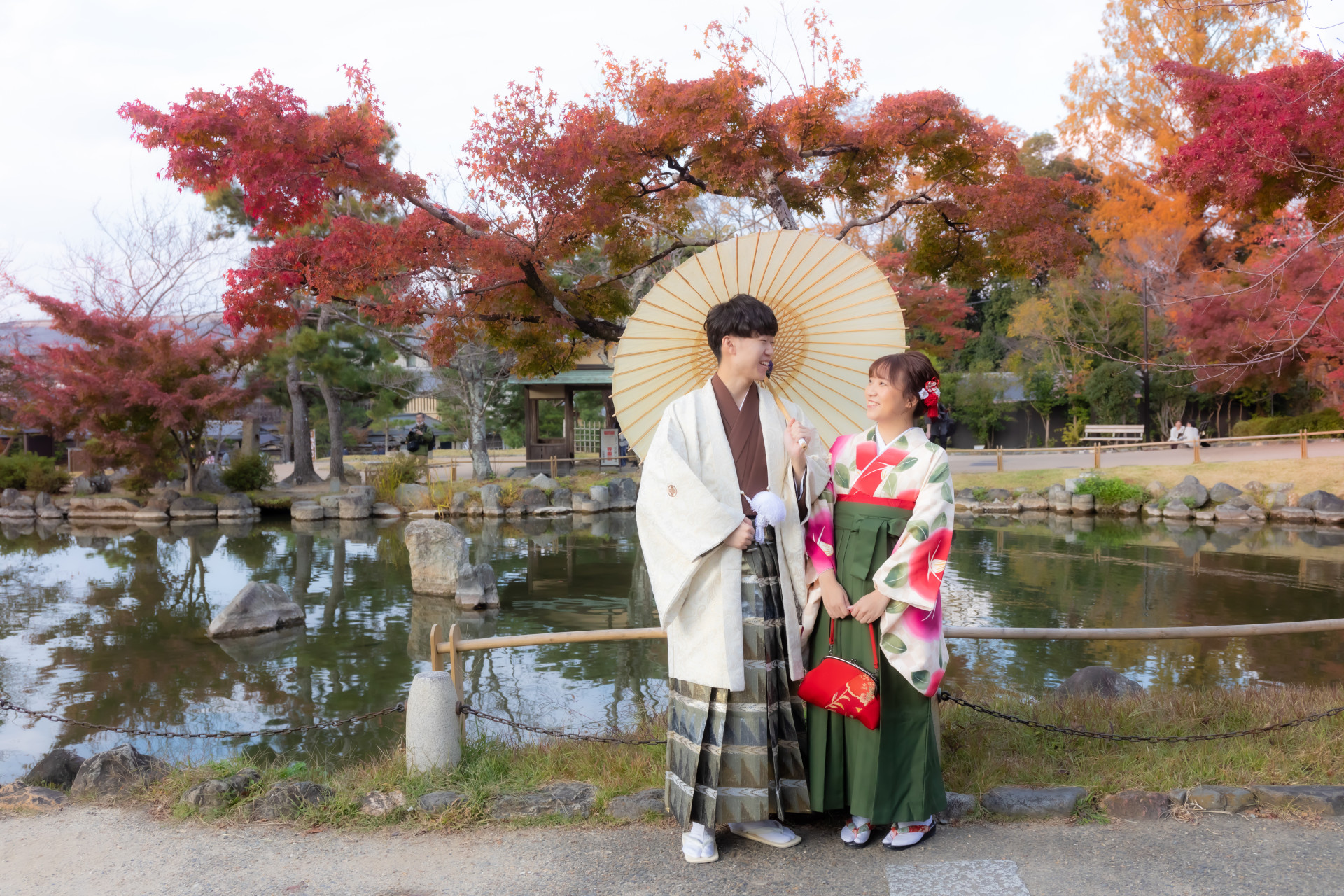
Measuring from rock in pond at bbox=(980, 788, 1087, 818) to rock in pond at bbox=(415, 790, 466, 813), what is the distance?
1.77 m

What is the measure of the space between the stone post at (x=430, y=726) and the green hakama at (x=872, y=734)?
140 centimetres

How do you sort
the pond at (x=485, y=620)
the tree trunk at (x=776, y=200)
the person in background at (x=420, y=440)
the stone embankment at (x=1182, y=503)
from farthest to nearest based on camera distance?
the person in background at (x=420, y=440) → the stone embankment at (x=1182, y=503) → the tree trunk at (x=776, y=200) → the pond at (x=485, y=620)

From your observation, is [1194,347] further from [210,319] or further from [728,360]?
[210,319]

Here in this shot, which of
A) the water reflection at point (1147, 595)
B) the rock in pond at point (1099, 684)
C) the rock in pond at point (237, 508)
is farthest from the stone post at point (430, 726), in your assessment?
Result: the rock in pond at point (237, 508)

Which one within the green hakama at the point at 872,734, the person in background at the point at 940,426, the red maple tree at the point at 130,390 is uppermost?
the red maple tree at the point at 130,390

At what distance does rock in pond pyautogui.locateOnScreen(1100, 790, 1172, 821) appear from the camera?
275 centimetres

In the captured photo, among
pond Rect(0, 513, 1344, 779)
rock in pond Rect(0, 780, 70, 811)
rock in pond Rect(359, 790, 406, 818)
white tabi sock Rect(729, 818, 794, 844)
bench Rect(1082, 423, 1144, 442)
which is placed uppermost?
bench Rect(1082, 423, 1144, 442)

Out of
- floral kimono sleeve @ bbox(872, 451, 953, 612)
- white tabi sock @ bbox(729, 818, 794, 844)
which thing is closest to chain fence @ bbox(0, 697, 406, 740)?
white tabi sock @ bbox(729, 818, 794, 844)

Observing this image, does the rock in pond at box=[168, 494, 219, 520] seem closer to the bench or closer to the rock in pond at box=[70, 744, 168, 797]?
the rock in pond at box=[70, 744, 168, 797]

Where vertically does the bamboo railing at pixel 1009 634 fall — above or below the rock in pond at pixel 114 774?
above

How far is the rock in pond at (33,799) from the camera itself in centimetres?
308

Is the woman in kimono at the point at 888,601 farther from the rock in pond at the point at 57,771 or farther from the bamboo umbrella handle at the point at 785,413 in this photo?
the rock in pond at the point at 57,771

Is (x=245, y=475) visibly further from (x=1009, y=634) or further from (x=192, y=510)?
(x=1009, y=634)

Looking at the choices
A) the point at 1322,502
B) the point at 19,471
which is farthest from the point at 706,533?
the point at 19,471
